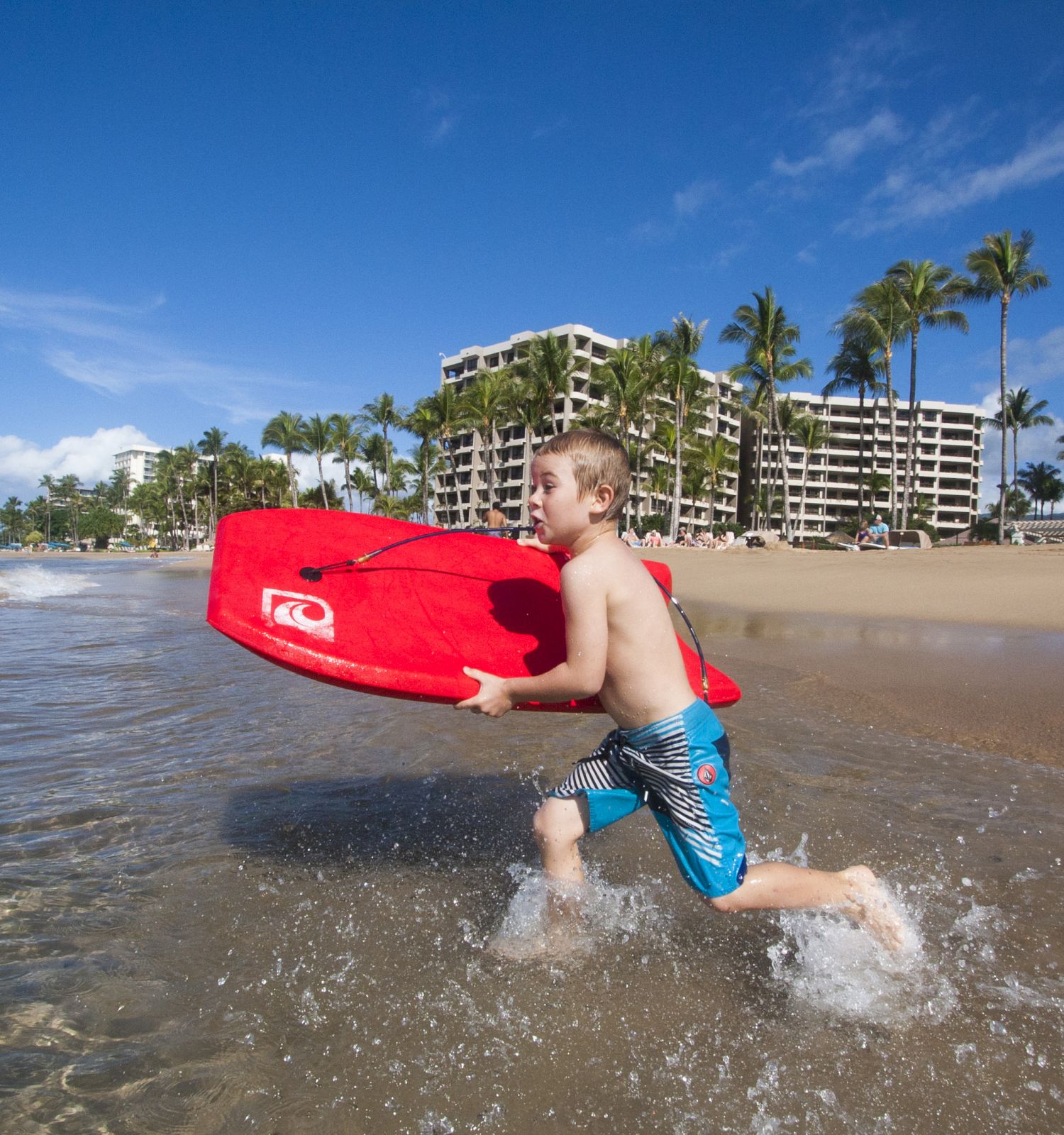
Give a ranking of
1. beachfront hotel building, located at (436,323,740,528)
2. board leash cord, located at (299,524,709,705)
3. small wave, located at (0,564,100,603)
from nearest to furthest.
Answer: board leash cord, located at (299,524,709,705) < small wave, located at (0,564,100,603) < beachfront hotel building, located at (436,323,740,528)

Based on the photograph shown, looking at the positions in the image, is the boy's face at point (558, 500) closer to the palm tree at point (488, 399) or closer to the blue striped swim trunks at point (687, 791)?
the blue striped swim trunks at point (687, 791)

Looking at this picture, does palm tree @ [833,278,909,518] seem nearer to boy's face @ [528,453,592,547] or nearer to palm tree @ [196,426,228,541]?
boy's face @ [528,453,592,547]

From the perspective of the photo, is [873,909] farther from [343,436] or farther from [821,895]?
[343,436]

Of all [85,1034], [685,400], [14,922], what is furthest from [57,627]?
[685,400]

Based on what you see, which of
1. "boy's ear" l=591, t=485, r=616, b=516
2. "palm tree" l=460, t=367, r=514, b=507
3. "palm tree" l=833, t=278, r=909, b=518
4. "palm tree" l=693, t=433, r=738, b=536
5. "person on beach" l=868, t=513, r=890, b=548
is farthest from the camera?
"palm tree" l=693, t=433, r=738, b=536

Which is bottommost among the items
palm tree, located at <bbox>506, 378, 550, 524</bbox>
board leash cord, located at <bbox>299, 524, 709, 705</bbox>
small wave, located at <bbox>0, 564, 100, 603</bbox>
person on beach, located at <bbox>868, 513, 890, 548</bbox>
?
small wave, located at <bbox>0, 564, 100, 603</bbox>

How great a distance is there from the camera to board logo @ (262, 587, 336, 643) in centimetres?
274

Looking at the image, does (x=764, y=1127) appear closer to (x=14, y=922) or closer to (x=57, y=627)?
(x=14, y=922)

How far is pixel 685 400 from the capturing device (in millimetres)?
46219

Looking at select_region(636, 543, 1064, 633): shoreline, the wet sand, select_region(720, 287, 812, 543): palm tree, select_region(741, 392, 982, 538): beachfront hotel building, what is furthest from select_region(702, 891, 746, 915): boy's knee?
select_region(741, 392, 982, 538): beachfront hotel building

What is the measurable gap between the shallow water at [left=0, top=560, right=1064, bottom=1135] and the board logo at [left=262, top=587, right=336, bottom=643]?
92 cm

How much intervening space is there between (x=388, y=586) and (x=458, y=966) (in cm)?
144

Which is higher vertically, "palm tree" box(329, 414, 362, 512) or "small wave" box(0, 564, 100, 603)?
"palm tree" box(329, 414, 362, 512)

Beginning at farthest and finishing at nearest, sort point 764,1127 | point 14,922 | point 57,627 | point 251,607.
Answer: point 57,627
point 251,607
point 14,922
point 764,1127
